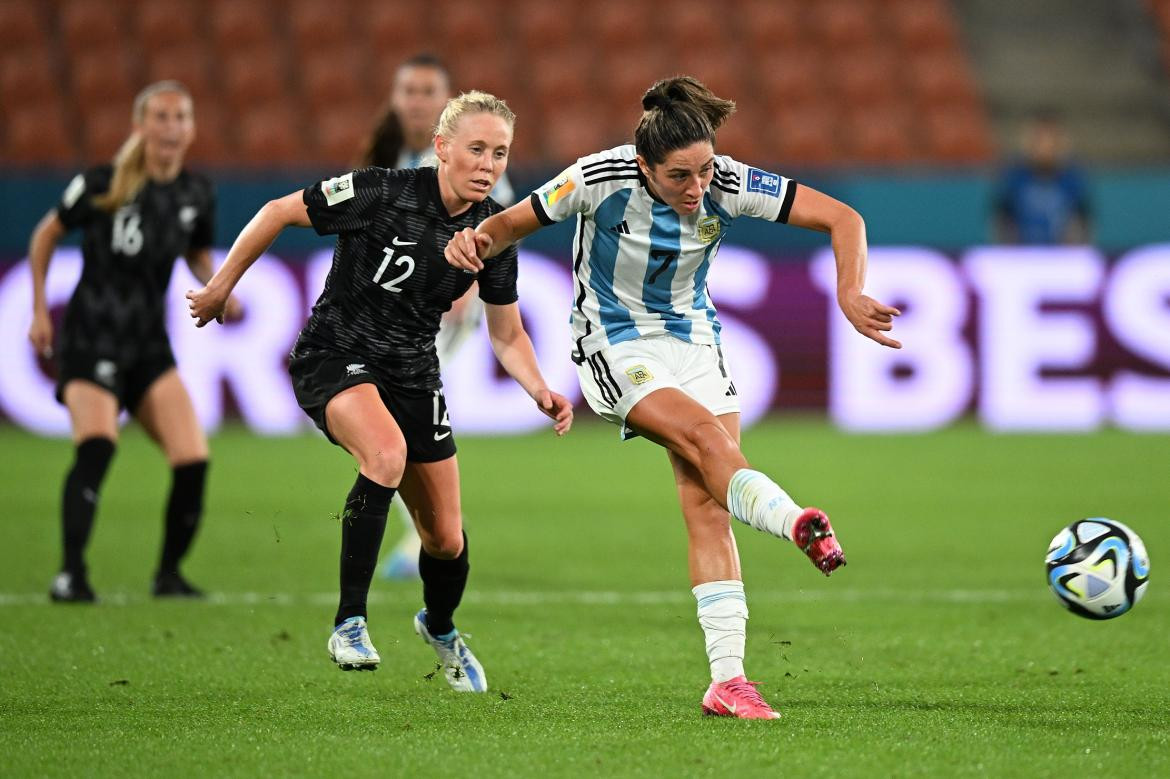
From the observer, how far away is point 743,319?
1390 cm

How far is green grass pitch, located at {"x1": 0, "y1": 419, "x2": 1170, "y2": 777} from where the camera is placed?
171 inches

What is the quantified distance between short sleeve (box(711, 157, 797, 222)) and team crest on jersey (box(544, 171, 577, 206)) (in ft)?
1.41

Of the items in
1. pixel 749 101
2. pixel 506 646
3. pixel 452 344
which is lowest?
pixel 506 646

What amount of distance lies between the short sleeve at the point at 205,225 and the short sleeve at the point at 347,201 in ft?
8.09

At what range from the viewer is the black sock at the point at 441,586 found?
5348mm

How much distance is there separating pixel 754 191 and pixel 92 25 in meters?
13.7

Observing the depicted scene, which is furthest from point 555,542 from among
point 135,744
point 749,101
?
point 749,101

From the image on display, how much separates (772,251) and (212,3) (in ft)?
22.5

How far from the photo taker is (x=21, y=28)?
1698cm

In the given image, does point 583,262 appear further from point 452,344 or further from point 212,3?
point 212,3

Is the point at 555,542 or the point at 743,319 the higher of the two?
the point at 743,319

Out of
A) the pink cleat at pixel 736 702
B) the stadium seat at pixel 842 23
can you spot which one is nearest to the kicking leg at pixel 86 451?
the pink cleat at pixel 736 702

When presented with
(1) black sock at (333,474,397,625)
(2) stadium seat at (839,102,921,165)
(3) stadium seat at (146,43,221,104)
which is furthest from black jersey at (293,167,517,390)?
(2) stadium seat at (839,102,921,165)

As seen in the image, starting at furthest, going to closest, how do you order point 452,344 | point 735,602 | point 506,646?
point 452,344 → point 506,646 → point 735,602
